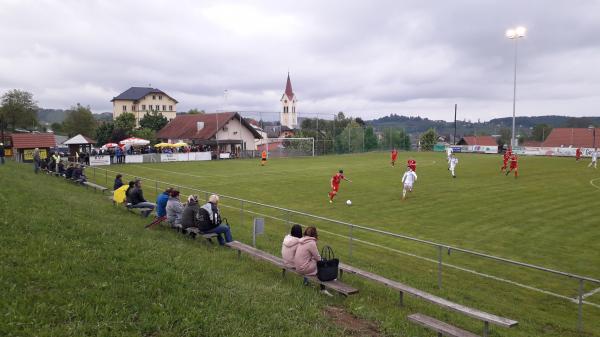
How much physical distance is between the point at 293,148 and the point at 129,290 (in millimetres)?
59799

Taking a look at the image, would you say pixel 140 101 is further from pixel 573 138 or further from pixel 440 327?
pixel 440 327

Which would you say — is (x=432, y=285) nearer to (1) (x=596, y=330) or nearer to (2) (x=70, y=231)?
(1) (x=596, y=330)

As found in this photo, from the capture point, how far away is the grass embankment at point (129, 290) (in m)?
5.70

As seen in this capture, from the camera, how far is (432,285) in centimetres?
1048

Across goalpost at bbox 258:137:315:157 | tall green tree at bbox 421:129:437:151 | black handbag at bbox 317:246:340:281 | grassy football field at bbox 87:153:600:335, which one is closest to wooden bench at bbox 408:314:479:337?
black handbag at bbox 317:246:340:281

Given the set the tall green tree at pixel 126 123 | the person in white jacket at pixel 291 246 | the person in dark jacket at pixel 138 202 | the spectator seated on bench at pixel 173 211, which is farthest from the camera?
the tall green tree at pixel 126 123

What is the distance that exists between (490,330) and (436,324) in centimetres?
199

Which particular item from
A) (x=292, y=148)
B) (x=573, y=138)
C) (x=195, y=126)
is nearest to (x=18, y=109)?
(x=195, y=126)

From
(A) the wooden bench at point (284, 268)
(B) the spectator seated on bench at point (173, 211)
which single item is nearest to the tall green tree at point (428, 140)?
(B) the spectator seated on bench at point (173, 211)

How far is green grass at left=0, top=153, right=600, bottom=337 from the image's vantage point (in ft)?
19.7

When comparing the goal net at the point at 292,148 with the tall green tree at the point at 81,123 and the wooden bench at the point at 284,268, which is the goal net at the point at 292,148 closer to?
the tall green tree at the point at 81,123

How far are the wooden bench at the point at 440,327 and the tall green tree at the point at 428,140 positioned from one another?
8469 centimetres

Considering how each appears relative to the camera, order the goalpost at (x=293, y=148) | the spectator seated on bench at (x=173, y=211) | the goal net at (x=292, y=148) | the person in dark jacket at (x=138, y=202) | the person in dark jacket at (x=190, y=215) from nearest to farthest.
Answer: the person in dark jacket at (x=190, y=215)
the spectator seated on bench at (x=173, y=211)
the person in dark jacket at (x=138, y=202)
the goal net at (x=292, y=148)
the goalpost at (x=293, y=148)

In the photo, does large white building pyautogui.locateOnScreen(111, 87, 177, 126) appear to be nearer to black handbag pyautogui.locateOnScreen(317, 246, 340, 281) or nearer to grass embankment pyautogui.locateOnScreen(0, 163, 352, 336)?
grass embankment pyautogui.locateOnScreen(0, 163, 352, 336)
